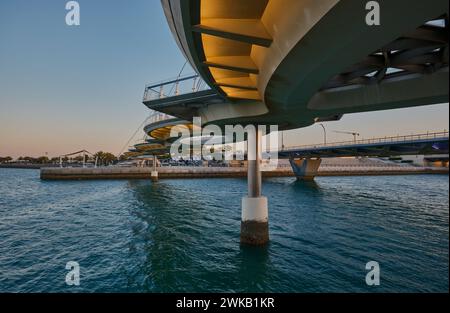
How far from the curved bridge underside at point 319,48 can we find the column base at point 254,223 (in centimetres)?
622

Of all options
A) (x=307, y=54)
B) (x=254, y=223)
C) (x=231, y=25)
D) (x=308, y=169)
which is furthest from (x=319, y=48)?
(x=308, y=169)

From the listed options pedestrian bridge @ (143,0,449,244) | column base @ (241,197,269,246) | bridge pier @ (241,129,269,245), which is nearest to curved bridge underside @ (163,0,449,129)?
pedestrian bridge @ (143,0,449,244)

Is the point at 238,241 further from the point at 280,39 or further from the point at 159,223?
the point at 280,39

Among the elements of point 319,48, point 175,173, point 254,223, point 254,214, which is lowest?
point 254,223

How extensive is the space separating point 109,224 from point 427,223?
2588cm

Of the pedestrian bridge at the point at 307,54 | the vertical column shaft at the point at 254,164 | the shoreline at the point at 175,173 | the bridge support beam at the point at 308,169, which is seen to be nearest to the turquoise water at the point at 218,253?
the pedestrian bridge at the point at 307,54

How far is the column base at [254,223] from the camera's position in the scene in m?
13.8

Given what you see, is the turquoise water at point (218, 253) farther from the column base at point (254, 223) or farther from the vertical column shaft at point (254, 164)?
the vertical column shaft at point (254, 164)

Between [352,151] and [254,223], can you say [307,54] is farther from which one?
[352,151]

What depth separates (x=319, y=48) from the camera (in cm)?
621

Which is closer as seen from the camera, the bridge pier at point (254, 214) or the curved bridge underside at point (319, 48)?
the curved bridge underside at point (319, 48)

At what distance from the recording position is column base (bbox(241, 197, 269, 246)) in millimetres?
13820

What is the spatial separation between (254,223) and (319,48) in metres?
10.7
